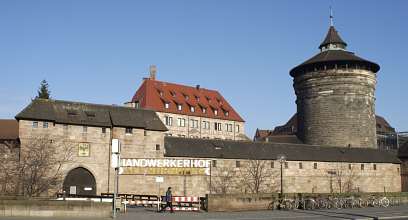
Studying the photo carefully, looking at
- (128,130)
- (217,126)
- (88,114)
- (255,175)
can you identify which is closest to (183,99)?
(217,126)

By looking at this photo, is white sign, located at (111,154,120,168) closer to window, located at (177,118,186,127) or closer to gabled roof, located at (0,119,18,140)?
gabled roof, located at (0,119,18,140)

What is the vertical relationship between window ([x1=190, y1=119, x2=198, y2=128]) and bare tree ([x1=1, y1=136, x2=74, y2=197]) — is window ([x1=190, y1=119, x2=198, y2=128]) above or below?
above

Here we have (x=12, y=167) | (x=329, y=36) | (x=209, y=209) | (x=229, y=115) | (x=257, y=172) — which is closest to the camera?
(x=209, y=209)

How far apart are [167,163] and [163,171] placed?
640 millimetres

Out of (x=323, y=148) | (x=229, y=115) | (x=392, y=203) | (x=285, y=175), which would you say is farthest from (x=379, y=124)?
(x=392, y=203)

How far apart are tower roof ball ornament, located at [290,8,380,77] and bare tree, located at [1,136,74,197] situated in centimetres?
3413

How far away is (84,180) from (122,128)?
16.1ft

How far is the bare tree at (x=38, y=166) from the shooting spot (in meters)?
32.4

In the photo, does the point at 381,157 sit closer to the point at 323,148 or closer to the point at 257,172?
the point at 323,148

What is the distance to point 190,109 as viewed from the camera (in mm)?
75625

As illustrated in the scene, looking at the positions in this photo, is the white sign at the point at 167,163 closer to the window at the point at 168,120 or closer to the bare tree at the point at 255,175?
the bare tree at the point at 255,175

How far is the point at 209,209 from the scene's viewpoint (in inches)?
930

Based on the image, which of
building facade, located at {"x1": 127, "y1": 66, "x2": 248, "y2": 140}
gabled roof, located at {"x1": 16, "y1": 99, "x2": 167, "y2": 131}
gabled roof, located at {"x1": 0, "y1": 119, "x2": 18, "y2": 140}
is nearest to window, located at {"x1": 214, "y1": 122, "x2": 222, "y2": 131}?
building facade, located at {"x1": 127, "y1": 66, "x2": 248, "y2": 140}

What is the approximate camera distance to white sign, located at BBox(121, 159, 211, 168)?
113ft
